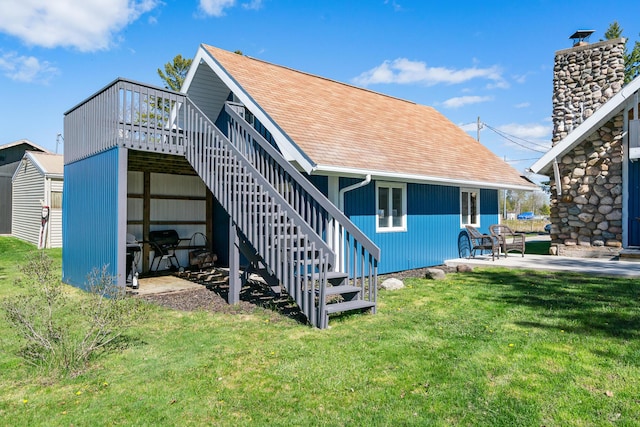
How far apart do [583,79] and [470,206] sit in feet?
18.4

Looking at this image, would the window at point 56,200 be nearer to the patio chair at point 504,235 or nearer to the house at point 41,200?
the house at point 41,200

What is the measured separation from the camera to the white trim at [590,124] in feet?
31.9

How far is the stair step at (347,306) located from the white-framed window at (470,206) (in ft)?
22.1

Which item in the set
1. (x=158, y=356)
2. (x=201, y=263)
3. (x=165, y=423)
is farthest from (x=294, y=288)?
(x=201, y=263)

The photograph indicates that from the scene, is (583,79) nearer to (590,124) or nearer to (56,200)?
(590,124)

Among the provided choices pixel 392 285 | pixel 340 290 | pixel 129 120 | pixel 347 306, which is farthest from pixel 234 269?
pixel 129 120

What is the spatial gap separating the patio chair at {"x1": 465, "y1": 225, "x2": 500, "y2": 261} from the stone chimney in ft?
16.2

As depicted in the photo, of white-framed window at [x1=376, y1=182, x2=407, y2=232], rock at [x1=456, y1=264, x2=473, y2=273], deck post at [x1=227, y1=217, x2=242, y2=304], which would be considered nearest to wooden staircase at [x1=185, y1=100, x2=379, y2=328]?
deck post at [x1=227, y1=217, x2=242, y2=304]

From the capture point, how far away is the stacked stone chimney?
10555mm

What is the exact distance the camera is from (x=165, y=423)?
9.39 feet

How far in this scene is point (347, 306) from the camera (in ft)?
18.2

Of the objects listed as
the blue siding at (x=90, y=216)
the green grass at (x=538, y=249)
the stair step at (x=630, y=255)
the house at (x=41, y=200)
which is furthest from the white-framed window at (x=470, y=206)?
the house at (x=41, y=200)

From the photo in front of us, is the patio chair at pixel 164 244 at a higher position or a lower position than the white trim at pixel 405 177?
lower

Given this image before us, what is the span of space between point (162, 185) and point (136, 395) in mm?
7853
